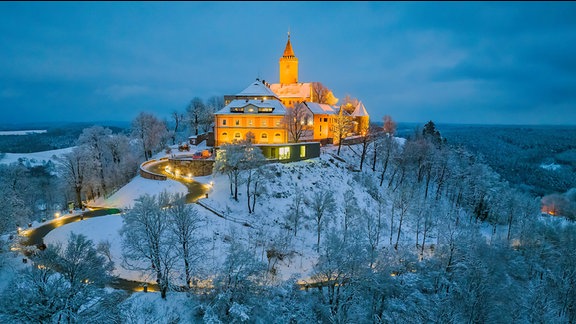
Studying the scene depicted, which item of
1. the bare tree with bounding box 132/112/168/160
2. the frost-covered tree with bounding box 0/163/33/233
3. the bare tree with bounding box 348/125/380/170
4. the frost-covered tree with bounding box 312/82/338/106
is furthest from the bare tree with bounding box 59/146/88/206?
the frost-covered tree with bounding box 312/82/338/106

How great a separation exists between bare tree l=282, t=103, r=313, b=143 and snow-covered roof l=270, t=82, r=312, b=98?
1433 centimetres

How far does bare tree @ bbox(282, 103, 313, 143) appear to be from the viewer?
2263 inches

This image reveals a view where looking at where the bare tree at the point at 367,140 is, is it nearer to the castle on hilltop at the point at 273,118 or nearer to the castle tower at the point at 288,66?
the castle on hilltop at the point at 273,118

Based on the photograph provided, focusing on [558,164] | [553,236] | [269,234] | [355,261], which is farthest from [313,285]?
[558,164]

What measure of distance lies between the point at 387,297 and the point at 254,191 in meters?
19.4

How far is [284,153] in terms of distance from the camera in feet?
161

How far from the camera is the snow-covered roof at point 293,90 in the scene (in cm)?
7669

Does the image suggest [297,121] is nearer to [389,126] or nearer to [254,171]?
[254,171]

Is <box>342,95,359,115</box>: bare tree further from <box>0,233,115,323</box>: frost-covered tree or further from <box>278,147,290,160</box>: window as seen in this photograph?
<box>0,233,115,323</box>: frost-covered tree

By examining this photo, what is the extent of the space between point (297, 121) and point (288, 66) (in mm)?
29097

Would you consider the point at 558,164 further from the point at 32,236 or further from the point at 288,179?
the point at 32,236

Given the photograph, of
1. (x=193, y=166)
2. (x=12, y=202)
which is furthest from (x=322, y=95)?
(x=12, y=202)

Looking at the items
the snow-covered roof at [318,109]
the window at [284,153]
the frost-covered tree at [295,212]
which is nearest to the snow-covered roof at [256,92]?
the snow-covered roof at [318,109]

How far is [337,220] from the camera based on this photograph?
139 feet
